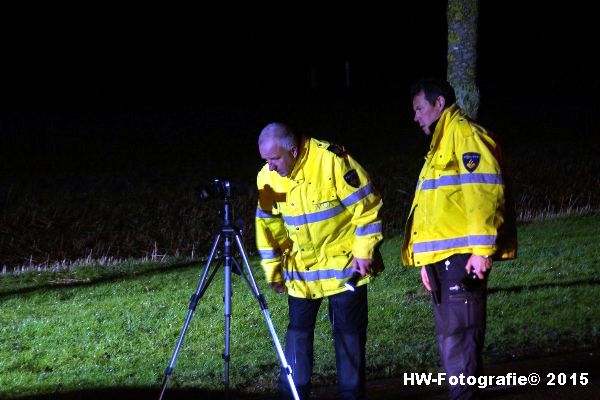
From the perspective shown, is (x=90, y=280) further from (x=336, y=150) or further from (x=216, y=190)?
(x=336, y=150)

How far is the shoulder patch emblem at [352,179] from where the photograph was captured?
576 centimetres

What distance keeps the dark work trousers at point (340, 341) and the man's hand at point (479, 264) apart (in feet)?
2.46

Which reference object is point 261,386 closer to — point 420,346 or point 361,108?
point 420,346

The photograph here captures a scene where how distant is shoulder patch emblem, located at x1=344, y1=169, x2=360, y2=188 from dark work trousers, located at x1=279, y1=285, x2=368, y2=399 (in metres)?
0.57

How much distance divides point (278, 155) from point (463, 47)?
4.21 meters

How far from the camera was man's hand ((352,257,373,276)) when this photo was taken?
569cm

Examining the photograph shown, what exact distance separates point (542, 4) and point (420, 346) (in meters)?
46.2

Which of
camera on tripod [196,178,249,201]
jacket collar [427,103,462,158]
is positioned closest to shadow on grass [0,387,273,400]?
camera on tripod [196,178,249,201]

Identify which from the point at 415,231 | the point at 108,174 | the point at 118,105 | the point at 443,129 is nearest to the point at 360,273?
the point at 415,231

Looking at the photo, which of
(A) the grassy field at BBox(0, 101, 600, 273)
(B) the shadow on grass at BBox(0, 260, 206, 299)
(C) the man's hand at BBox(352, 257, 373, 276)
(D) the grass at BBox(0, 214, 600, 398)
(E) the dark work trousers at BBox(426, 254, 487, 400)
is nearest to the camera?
(E) the dark work trousers at BBox(426, 254, 487, 400)

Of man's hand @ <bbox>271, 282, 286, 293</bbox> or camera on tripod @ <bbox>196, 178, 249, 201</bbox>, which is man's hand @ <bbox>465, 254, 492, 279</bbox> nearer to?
man's hand @ <bbox>271, 282, 286, 293</bbox>

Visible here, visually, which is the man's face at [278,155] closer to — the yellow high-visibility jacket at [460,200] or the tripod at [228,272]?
the tripod at [228,272]

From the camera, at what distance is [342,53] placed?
51969 mm

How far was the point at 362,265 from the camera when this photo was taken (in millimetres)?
5691
